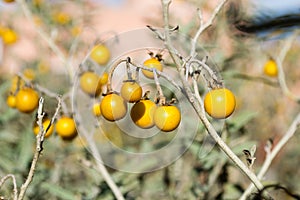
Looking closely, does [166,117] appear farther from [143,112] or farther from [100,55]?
[100,55]

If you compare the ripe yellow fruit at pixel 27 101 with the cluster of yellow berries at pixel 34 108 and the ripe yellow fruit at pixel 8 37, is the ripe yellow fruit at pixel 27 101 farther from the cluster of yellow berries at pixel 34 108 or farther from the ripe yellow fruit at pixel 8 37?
the ripe yellow fruit at pixel 8 37

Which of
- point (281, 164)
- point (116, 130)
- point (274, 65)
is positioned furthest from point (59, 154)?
point (281, 164)

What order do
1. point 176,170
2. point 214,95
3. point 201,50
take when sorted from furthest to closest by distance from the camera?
1. point 176,170
2. point 201,50
3. point 214,95

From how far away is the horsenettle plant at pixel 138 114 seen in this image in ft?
2.49

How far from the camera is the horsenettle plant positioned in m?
0.76

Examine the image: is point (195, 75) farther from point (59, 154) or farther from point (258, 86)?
point (258, 86)

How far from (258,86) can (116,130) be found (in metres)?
1.22

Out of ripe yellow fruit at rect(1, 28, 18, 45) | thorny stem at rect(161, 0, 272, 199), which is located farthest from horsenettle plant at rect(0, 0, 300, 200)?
ripe yellow fruit at rect(1, 28, 18, 45)

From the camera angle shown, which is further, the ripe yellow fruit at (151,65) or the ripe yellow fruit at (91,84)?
the ripe yellow fruit at (91,84)

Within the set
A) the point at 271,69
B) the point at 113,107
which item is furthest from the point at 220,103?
the point at 271,69

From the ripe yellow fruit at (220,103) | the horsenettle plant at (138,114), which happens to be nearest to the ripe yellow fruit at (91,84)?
the horsenettle plant at (138,114)

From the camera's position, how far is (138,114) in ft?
2.60

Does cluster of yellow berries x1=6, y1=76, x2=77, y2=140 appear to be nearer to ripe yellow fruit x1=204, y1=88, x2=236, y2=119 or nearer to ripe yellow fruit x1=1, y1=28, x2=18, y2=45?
ripe yellow fruit x1=204, y1=88, x2=236, y2=119

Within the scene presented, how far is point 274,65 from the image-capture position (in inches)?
65.4
